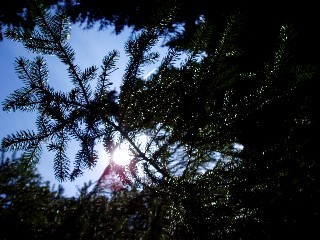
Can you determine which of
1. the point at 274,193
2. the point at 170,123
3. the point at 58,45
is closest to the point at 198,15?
the point at 170,123

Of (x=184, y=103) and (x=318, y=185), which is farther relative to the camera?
(x=184, y=103)

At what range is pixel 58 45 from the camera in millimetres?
1674

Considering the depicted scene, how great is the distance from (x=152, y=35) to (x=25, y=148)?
110 cm

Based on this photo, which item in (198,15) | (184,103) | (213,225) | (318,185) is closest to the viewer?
(318,185)

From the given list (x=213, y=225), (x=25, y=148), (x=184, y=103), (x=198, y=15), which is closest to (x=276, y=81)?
(x=184, y=103)

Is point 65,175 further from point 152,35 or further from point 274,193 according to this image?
point 274,193

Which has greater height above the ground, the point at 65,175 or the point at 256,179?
the point at 65,175

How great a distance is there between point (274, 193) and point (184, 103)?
82 cm

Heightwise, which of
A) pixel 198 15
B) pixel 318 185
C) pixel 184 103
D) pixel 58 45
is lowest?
pixel 318 185

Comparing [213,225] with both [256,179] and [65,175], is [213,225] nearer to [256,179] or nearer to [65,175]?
[256,179]

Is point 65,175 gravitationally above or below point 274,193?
above

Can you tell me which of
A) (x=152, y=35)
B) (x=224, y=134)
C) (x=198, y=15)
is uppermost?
(x=198, y=15)

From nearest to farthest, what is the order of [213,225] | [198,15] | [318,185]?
[318,185] < [213,225] < [198,15]

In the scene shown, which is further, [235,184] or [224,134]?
[224,134]
